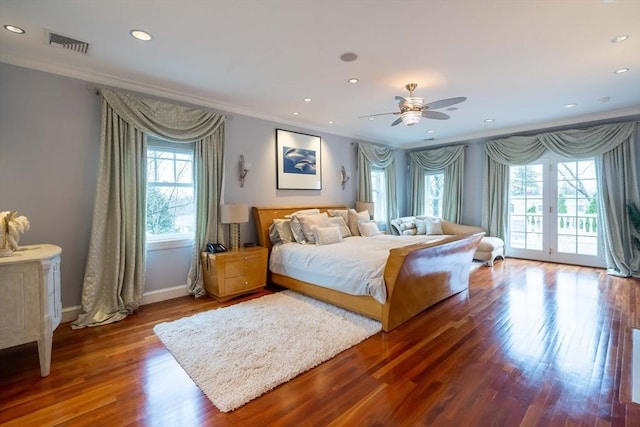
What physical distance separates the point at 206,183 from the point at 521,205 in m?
6.12

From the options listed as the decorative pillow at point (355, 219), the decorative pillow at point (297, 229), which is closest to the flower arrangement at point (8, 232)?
the decorative pillow at point (297, 229)

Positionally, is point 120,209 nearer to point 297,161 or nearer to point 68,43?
point 68,43

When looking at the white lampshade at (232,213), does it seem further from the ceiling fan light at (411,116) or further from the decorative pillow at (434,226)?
the decorative pillow at (434,226)

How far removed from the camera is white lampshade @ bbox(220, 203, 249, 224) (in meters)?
3.98

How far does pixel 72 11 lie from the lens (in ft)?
7.17

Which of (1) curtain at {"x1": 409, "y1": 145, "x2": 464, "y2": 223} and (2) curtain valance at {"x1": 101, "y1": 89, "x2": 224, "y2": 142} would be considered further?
(1) curtain at {"x1": 409, "y1": 145, "x2": 464, "y2": 223}

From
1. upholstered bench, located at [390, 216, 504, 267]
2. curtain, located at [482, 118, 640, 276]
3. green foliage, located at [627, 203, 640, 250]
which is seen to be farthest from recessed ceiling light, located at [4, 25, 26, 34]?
green foliage, located at [627, 203, 640, 250]

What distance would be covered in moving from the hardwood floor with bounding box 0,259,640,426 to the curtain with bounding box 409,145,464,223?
376cm

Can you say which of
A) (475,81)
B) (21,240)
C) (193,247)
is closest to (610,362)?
(475,81)

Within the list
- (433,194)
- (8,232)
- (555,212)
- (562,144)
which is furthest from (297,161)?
(555,212)

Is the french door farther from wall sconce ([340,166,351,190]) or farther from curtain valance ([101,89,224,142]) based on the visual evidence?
curtain valance ([101,89,224,142])

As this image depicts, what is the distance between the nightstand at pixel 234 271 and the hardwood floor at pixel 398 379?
60 centimetres

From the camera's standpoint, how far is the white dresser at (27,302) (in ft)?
6.90

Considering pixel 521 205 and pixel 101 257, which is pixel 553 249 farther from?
pixel 101 257
